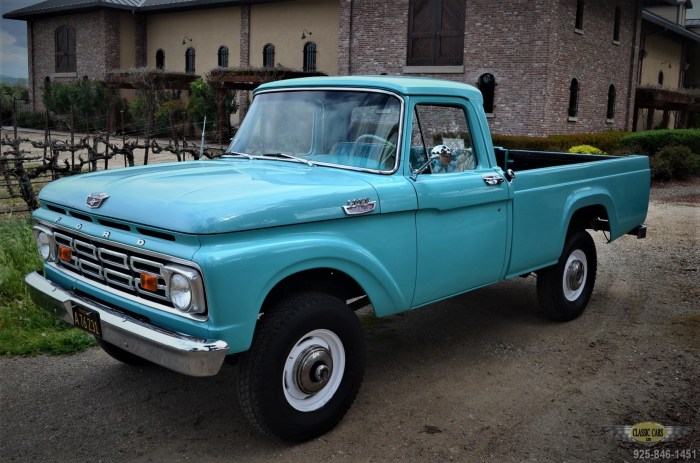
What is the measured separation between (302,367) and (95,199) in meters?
1.53

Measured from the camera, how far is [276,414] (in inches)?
150

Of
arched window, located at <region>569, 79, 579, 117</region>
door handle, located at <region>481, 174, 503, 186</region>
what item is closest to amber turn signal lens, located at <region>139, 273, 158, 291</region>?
door handle, located at <region>481, 174, 503, 186</region>

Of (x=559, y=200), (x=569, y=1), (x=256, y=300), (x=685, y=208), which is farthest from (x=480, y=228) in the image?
(x=569, y=1)

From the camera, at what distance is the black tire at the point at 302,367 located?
3721mm

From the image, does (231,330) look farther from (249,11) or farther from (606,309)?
(249,11)

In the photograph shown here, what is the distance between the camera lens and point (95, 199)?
159 inches

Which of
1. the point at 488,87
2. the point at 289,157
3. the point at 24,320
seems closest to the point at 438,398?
the point at 289,157

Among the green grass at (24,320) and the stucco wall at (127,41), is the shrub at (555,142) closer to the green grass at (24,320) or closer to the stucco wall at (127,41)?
the green grass at (24,320)

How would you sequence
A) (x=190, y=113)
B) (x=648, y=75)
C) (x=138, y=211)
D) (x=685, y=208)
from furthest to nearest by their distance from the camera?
1. (x=648, y=75)
2. (x=190, y=113)
3. (x=685, y=208)
4. (x=138, y=211)

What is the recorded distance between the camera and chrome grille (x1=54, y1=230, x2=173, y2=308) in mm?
3686

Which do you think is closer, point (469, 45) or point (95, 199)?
point (95, 199)

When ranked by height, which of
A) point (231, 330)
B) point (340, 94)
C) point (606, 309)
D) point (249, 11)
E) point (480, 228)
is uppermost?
point (249, 11)

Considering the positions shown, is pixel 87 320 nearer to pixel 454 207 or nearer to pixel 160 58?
pixel 454 207

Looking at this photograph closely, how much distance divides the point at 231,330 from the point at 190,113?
31.7m
